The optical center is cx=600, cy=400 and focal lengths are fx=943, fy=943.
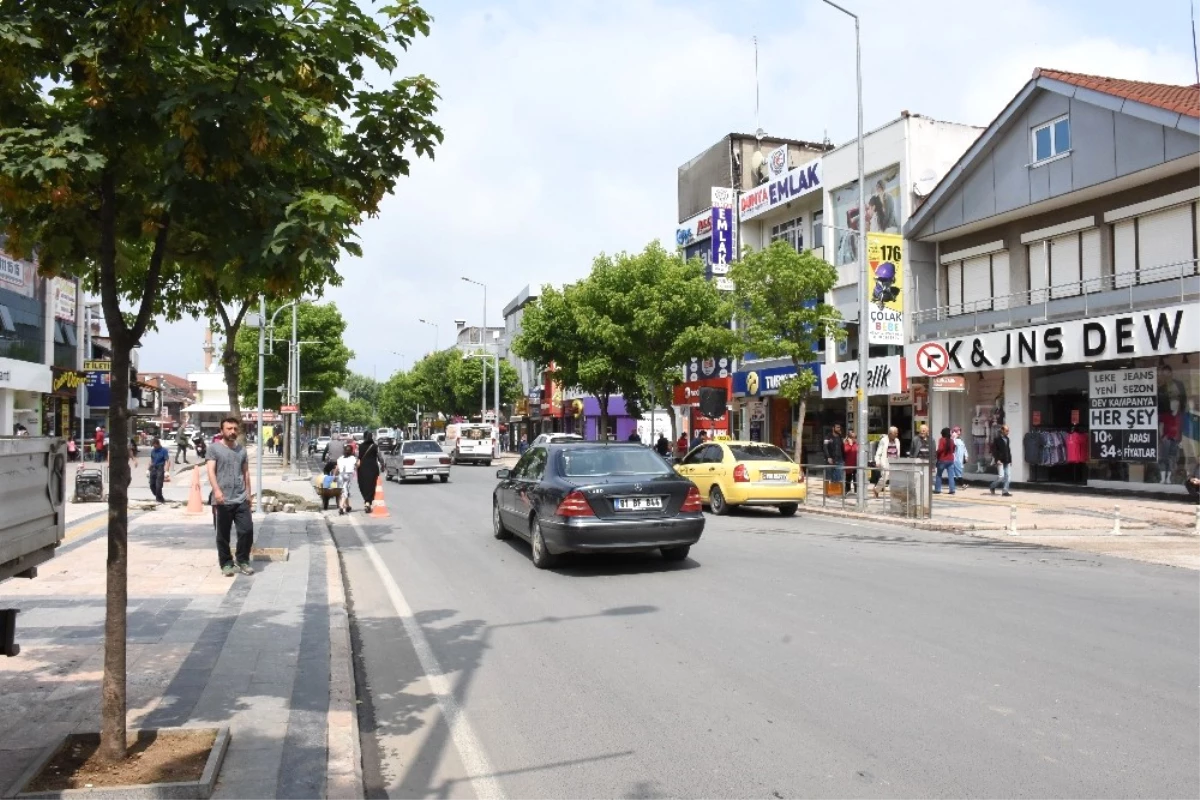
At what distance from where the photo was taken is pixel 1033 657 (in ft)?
22.5

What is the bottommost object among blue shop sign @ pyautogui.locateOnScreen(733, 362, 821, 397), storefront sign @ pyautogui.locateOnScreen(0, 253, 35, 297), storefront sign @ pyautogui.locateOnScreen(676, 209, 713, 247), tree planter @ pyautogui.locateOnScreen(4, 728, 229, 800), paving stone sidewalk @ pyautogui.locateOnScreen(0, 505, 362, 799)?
paving stone sidewalk @ pyautogui.locateOnScreen(0, 505, 362, 799)

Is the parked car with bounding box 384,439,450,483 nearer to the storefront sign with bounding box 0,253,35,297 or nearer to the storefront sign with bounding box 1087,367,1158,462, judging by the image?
the storefront sign with bounding box 0,253,35,297

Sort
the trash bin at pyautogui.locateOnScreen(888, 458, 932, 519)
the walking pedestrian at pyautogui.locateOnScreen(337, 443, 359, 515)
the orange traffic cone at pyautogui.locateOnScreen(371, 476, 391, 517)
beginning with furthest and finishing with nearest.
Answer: the walking pedestrian at pyautogui.locateOnScreen(337, 443, 359, 515), the orange traffic cone at pyautogui.locateOnScreen(371, 476, 391, 517), the trash bin at pyautogui.locateOnScreen(888, 458, 932, 519)

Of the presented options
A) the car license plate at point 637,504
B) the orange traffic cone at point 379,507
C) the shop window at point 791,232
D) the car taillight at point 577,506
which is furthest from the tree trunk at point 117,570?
the shop window at point 791,232

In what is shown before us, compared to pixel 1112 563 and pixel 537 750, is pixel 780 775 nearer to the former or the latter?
pixel 537 750

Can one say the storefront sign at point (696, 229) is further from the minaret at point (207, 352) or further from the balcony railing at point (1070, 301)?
the minaret at point (207, 352)

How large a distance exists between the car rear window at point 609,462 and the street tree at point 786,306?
1376 centimetres

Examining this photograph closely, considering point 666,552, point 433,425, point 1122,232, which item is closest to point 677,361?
point 1122,232

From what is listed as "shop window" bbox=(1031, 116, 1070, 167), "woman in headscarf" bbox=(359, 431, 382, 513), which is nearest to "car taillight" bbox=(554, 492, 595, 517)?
"woman in headscarf" bbox=(359, 431, 382, 513)

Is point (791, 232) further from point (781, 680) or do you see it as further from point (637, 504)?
point (781, 680)

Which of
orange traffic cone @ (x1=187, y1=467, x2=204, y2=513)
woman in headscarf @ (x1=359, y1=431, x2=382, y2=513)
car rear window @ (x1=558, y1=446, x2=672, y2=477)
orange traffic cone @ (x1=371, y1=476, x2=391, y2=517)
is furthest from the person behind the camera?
orange traffic cone @ (x1=371, y1=476, x2=391, y2=517)

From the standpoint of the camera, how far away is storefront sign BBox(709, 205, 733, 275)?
126ft

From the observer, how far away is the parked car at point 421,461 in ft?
105

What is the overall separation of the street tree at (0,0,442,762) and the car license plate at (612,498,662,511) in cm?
640
